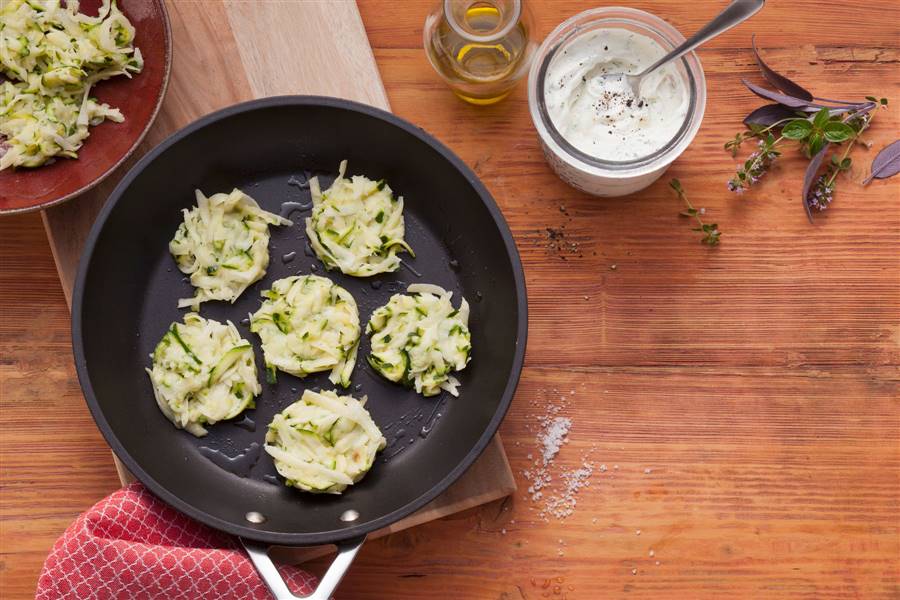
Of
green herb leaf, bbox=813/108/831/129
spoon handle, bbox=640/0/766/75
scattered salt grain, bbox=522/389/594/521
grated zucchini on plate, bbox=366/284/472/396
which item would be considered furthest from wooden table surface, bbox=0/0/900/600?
spoon handle, bbox=640/0/766/75

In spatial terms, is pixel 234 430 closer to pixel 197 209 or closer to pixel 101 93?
pixel 197 209

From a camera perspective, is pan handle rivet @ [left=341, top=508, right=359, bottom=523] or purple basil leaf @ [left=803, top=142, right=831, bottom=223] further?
purple basil leaf @ [left=803, top=142, right=831, bottom=223]

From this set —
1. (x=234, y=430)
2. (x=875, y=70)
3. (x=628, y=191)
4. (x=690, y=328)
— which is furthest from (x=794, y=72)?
(x=234, y=430)

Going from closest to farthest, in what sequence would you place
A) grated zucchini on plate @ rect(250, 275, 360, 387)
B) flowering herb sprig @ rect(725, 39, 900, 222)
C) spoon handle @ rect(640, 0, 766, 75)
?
spoon handle @ rect(640, 0, 766, 75)
grated zucchini on plate @ rect(250, 275, 360, 387)
flowering herb sprig @ rect(725, 39, 900, 222)

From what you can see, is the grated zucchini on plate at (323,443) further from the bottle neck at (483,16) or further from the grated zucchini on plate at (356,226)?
the bottle neck at (483,16)

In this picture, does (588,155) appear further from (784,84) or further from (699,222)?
(784,84)

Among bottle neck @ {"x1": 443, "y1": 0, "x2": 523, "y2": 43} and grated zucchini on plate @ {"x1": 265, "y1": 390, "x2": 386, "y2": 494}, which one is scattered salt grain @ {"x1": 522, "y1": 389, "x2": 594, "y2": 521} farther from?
bottle neck @ {"x1": 443, "y1": 0, "x2": 523, "y2": 43}
